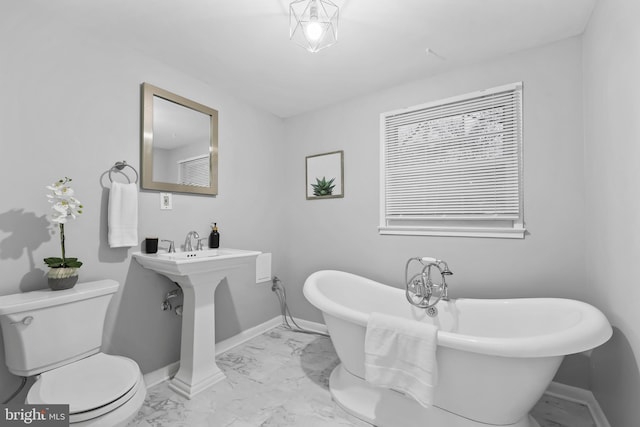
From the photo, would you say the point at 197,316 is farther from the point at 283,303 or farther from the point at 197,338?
the point at 283,303

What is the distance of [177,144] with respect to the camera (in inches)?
85.7

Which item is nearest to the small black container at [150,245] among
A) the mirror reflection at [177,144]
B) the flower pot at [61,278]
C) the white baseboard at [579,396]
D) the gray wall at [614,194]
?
the mirror reflection at [177,144]

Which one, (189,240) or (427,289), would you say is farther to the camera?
(189,240)

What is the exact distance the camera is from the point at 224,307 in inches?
97.8

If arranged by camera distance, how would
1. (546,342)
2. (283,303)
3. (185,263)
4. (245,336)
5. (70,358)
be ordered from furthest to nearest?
1. (283,303)
2. (245,336)
3. (185,263)
4. (70,358)
5. (546,342)

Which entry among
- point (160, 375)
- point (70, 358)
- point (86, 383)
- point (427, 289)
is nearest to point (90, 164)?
point (70, 358)

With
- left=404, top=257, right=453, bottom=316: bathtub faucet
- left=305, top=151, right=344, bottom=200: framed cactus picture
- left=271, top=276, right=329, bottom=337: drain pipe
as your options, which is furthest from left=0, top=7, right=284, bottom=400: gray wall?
left=404, top=257, right=453, bottom=316: bathtub faucet

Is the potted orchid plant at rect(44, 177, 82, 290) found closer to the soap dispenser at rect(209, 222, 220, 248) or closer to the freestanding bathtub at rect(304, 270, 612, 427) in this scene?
the soap dispenser at rect(209, 222, 220, 248)

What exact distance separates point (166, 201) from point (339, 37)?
5.43 ft

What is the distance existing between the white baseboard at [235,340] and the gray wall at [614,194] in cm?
205

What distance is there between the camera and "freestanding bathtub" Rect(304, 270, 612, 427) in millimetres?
1223

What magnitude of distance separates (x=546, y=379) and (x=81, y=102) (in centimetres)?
286

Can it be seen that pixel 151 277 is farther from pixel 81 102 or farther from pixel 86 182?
pixel 81 102

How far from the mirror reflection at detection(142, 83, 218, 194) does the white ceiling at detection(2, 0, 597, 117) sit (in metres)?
0.28
